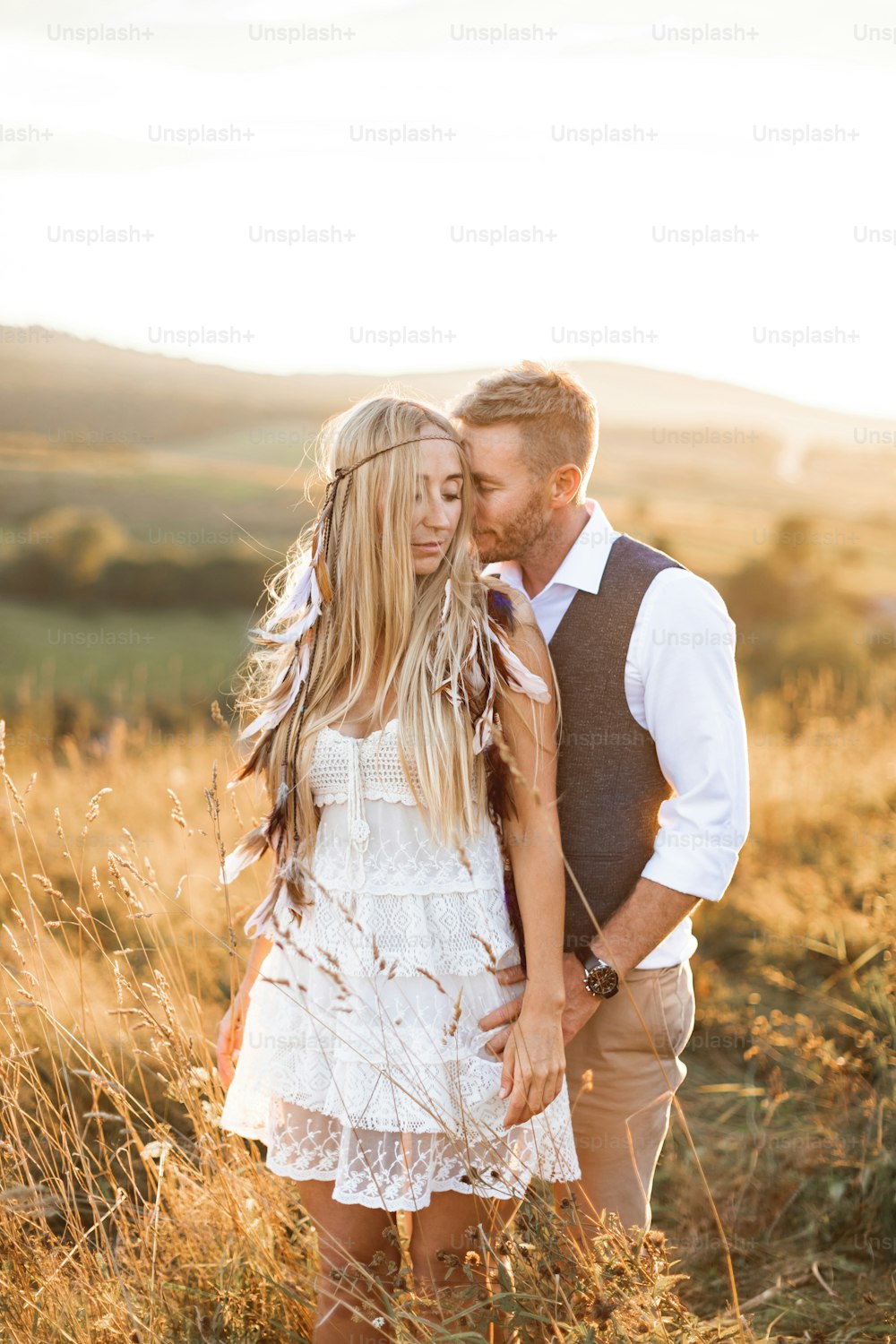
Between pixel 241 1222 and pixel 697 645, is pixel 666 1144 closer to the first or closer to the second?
pixel 241 1222

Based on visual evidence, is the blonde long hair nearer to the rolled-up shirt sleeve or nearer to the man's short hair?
the man's short hair

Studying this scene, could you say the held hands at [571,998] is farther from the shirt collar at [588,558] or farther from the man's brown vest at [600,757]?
the shirt collar at [588,558]

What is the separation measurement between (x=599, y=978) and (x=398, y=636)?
0.85 metres

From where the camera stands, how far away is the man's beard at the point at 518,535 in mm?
2398

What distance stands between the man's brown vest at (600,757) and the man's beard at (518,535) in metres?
0.18

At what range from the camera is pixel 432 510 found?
2.15 metres

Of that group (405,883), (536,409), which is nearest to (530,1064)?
(405,883)

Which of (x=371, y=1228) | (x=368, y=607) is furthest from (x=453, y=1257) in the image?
(x=368, y=607)

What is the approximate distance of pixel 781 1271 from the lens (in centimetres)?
306

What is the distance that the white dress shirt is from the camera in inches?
86.7

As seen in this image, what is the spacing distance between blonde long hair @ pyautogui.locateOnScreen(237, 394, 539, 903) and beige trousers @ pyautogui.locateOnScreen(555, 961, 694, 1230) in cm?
70

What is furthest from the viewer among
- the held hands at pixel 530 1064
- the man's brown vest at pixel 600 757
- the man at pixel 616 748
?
the man's brown vest at pixel 600 757

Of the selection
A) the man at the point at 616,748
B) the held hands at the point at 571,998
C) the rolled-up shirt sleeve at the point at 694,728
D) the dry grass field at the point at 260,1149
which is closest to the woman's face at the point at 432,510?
the man at the point at 616,748

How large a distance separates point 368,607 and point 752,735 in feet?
20.7
